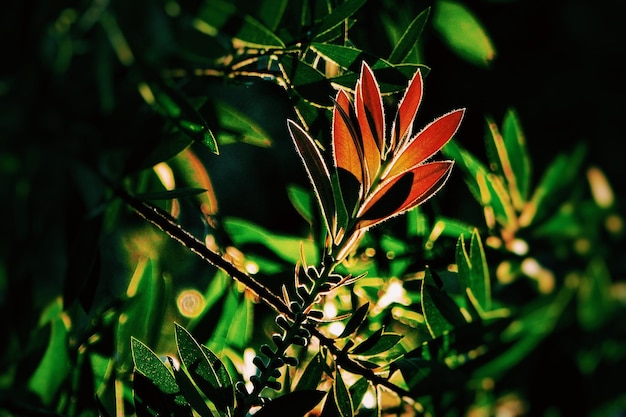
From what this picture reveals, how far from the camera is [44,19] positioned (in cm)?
51

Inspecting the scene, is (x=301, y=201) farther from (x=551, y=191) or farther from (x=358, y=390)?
(x=551, y=191)

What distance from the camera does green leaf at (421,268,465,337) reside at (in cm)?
43

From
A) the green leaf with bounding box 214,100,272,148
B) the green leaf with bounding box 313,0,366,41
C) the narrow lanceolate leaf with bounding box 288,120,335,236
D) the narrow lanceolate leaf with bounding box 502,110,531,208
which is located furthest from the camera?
the narrow lanceolate leaf with bounding box 502,110,531,208

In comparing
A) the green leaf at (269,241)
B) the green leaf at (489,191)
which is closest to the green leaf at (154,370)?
the green leaf at (269,241)

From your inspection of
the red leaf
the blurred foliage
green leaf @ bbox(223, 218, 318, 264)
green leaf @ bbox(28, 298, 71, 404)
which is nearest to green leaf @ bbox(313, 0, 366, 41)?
the blurred foliage

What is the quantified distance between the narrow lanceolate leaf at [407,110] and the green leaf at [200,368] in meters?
0.17

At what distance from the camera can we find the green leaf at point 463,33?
57 cm

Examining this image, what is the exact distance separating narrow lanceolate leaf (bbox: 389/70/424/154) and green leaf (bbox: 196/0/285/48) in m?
0.13

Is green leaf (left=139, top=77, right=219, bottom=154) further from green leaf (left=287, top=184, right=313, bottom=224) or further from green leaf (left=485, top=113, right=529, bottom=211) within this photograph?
green leaf (left=485, top=113, right=529, bottom=211)

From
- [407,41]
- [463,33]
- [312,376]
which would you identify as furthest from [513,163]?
[312,376]

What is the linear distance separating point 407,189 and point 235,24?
0.63 feet

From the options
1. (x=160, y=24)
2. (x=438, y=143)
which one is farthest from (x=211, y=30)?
(x=438, y=143)

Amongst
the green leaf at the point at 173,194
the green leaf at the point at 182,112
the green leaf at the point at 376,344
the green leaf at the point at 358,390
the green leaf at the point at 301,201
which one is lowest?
the green leaf at the point at 358,390

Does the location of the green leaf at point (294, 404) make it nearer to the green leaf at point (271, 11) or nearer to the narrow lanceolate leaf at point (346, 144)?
the narrow lanceolate leaf at point (346, 144)
